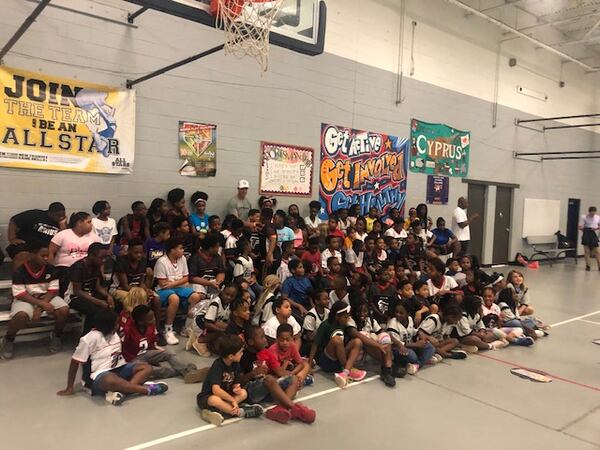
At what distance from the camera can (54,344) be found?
4680 mm

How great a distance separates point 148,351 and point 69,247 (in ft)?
5.55

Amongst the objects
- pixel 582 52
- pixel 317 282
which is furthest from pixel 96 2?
pixel 582 52

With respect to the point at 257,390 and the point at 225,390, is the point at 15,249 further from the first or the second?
the point at 257,390

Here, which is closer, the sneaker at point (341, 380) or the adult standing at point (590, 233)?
the sneaker at point (341, 380)

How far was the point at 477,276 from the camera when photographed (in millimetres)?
6445

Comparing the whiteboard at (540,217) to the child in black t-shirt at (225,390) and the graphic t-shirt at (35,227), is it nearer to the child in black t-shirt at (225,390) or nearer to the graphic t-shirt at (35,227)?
the child in black t-shirt at (225,390)

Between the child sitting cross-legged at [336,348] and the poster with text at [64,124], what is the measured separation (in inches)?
145

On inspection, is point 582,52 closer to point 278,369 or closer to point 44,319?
point 278,369

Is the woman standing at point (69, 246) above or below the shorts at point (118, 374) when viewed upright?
above

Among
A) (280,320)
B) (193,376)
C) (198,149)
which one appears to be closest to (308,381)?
(280,320)

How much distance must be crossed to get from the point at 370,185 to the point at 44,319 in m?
6.45

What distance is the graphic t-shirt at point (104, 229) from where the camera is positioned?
5.64 metres

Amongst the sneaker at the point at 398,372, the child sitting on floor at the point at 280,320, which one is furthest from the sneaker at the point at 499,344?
the child sitting on floor at the point at 280,320

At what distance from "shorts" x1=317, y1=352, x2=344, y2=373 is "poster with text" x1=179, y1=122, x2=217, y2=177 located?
12.0 feet
